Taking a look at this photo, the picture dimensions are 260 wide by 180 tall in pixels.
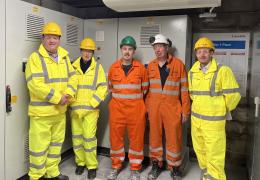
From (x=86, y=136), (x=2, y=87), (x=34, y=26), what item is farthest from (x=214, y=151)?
(x=34, y=26)

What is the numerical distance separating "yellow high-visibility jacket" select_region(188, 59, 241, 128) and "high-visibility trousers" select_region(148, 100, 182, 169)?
39 centimetres

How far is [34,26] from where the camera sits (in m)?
2.75

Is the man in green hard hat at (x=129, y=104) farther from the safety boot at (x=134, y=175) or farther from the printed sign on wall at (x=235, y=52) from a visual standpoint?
the printed sign on wall at (x=235, y=52)

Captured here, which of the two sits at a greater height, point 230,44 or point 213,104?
point 230,44

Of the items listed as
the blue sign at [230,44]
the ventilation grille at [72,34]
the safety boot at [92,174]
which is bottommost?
the safety boot at [92,174]

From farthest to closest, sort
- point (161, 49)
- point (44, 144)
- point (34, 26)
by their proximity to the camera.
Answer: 1. point (161, 49)
2. point (34, 26)
3. point (44, 144)

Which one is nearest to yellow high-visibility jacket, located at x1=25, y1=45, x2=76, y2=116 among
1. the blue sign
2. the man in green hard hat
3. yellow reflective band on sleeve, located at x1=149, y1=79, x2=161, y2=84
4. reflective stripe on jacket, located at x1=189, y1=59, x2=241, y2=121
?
the man in green hard hat

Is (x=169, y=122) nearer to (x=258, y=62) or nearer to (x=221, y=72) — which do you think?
(x=221, y=72)

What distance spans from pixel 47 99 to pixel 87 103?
20.9 inches

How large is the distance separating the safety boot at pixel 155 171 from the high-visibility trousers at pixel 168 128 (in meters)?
0.15

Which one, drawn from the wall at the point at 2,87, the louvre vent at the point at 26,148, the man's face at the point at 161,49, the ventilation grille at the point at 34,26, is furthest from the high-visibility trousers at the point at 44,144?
the man's face at the point at 161,49

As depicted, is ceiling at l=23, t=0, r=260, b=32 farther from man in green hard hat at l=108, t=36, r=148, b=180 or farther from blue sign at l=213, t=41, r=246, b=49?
man in green hard hat at l=108, t=36, r=148, b=180

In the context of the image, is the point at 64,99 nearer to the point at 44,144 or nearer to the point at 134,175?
the point at 44,144

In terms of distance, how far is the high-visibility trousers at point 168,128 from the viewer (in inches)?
115
